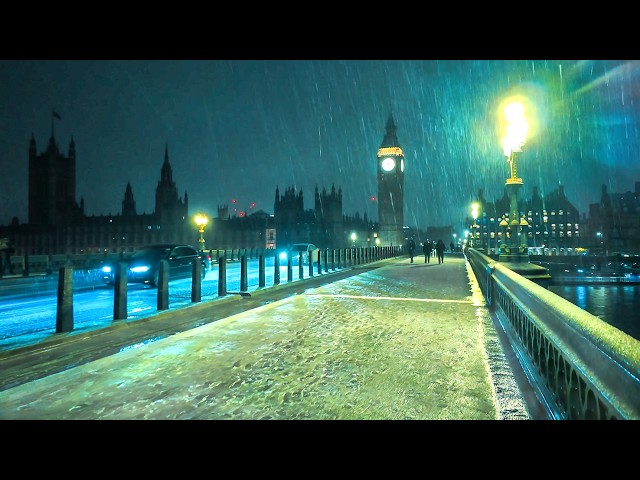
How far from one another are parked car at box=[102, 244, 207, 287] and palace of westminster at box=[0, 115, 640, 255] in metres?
75.7

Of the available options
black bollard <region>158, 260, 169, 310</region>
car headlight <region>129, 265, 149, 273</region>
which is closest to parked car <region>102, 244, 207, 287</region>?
car headlight <region>129, 265, 149, 273</region>

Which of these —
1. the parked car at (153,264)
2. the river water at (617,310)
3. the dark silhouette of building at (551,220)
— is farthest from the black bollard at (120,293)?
the dark silhouette of building at (551,220)

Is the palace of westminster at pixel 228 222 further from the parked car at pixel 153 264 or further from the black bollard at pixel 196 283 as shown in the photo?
the black bollard at pixel 196 283

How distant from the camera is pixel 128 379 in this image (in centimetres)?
501

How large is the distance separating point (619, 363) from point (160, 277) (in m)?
9.38

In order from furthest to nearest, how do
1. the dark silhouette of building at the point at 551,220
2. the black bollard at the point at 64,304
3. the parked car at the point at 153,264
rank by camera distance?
1. the dark silhouette of building at the point at 551,220
2. the parked car at the point at 153,264
3. the black bollard at the point at 64,304

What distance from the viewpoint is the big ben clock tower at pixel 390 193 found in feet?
388

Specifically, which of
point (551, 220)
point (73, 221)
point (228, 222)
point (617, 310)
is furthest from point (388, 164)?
point (617, 310)

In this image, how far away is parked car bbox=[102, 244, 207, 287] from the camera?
15617mm

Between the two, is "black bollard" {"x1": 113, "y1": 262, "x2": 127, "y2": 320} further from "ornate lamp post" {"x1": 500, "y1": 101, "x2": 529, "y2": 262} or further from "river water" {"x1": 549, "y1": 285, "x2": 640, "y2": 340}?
"river water" {"x1": 549, "y1": 285, "x2": 640, "y2": 340}

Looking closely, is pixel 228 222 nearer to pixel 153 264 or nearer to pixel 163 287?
pixel 153 264
